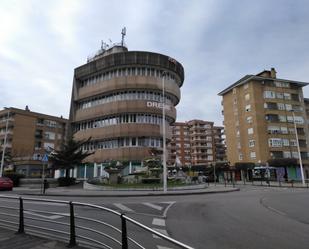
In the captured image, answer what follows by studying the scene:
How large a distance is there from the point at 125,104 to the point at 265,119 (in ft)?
116

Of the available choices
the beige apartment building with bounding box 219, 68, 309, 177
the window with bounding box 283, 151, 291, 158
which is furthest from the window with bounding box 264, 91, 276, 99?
the window with bounding box 283, 151, 291, 158

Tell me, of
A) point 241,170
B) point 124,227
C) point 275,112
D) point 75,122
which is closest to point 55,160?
point 75,122

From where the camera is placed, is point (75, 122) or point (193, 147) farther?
point (193, 147)

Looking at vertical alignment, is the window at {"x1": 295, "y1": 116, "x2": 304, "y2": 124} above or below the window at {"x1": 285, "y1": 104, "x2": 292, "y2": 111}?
below

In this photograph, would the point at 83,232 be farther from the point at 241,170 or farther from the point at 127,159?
the point at 241,170

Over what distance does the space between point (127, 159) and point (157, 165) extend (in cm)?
997

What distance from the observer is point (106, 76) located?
48.6 meters

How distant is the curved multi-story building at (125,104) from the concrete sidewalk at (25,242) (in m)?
36.0

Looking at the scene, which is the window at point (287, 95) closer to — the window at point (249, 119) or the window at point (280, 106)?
the window at point (280, 106)

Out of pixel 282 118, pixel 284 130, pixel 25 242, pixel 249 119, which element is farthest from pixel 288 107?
pixel 25 242

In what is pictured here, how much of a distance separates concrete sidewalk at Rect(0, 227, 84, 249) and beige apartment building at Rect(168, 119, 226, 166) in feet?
335

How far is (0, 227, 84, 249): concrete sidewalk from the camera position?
5543mm

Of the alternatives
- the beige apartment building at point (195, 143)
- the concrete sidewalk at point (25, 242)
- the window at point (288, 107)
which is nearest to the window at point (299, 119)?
the window at point (288, 107)

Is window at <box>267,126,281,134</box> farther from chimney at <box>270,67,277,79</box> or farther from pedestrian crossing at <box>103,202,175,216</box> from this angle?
pedestrian crossing at <box>103,202,175,216</box>
